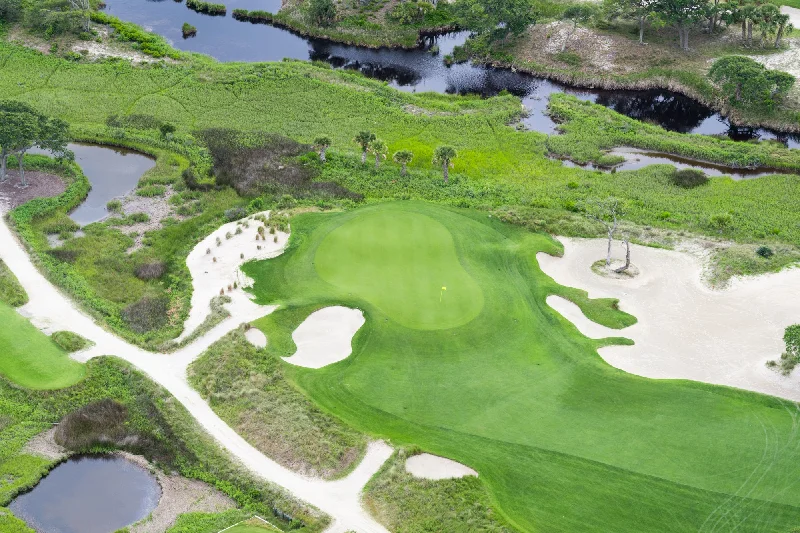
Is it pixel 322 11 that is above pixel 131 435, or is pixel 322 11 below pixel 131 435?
above

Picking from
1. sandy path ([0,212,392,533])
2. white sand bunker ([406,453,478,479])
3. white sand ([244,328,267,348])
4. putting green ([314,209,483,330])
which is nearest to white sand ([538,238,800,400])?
putting green ([314,209,483,330])

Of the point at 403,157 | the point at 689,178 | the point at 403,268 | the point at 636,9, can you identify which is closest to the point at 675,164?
the point at 689,178

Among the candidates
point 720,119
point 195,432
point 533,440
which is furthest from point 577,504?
point 720,119

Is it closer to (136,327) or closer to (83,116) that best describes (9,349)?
(136,327)

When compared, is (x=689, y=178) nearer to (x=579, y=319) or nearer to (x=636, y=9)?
(x=579, y=319)

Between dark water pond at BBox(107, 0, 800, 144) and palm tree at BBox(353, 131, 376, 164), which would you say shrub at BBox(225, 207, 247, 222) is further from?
dark water pond at BBox(107, 0, 800, 144)
